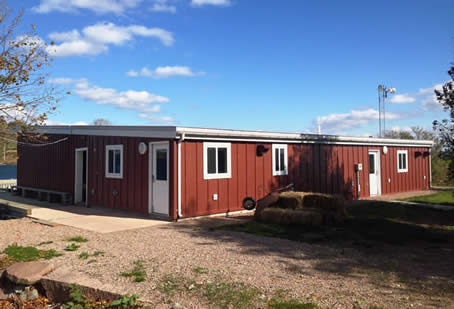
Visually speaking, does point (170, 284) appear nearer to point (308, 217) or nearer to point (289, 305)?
point (289, 305)

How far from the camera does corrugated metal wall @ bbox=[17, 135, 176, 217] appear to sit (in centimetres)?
999

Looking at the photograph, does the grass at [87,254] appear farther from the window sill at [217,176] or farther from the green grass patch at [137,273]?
the window sill at [217,176]

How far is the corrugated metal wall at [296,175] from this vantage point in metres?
9.40

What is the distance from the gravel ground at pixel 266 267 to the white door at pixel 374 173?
906cm

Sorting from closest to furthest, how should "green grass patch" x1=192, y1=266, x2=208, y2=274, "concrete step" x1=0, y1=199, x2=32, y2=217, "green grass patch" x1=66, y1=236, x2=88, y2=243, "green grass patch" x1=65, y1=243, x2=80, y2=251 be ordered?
1. "green grass patch" x1=192, y1=266, x2=208, y2=274
2. "green grass patch" x1=65, y1=243, x2=80, y2=251
3. "green grass patch" x1=66, y1=236, x2=88, y2=243
4. "concrete step" x1=0, y1=199, x2=32, y2=217

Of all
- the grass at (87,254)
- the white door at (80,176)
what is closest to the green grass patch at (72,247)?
the grass at (87,254)

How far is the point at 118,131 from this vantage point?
10.7 m

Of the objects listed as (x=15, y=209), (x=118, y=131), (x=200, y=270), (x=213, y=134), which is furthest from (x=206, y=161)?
(x=15, y=209)

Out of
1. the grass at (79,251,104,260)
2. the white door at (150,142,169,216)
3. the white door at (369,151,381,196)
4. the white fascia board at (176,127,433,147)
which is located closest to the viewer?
the grass at (79,251,104,260)

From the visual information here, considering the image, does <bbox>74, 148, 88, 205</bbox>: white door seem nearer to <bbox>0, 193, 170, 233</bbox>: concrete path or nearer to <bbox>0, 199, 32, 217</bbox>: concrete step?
<bbox>0, 193, 170, 233</bbox>: concrete path

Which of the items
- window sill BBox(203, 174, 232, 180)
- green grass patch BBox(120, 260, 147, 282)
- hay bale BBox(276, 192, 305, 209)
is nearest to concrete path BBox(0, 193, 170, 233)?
window sill BBox(203, 174, 232, 180)

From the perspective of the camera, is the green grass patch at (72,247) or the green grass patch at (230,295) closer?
the green grass patch at (230,295)

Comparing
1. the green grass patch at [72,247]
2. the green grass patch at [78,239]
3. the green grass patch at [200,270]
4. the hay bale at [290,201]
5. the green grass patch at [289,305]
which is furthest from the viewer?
the hay bale at [290,201]

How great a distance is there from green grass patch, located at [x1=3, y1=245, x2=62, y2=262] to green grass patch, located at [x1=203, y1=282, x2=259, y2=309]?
3.05 m
